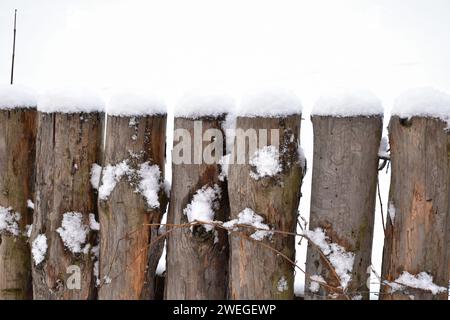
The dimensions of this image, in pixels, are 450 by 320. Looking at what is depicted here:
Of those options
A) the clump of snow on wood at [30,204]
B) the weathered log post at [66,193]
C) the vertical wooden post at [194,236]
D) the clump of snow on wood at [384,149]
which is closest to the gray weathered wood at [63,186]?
the weathered log post at [66,193]

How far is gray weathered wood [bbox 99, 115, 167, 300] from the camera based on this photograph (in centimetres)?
193

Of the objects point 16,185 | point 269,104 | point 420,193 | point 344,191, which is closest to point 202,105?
point 269,104

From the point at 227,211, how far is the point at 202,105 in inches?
17.5

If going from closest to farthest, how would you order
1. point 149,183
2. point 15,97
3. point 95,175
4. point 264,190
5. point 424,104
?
point 424,104, point 264,190, point 149,183, point 95,175, point 15,97

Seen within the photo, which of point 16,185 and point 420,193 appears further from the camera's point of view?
point 16,185

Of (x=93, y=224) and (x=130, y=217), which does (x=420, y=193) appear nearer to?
(x=130, y=217)

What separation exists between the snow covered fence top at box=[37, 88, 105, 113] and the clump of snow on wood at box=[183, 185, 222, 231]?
56 cm

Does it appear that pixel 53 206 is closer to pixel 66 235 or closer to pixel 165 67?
pixel 66 235

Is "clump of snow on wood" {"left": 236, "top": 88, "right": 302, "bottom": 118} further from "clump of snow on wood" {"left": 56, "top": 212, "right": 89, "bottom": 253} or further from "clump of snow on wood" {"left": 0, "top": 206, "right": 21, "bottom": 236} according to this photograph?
"clump of snow on wood" {"left": 0, "top": 206, "right": 21, "bottom": 236}

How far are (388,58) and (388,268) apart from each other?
6917 mm

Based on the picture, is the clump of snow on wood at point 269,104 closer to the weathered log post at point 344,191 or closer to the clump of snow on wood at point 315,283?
the weathered log post at point 344,191

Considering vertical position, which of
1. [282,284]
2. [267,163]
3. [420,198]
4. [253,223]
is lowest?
[282,284]

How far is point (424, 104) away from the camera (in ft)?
5.67

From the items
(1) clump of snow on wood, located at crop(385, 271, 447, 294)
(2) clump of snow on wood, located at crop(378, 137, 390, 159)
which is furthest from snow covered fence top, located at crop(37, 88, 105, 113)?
(1) clump of snow on wood, located at crop(385, 271, 447, 294)
